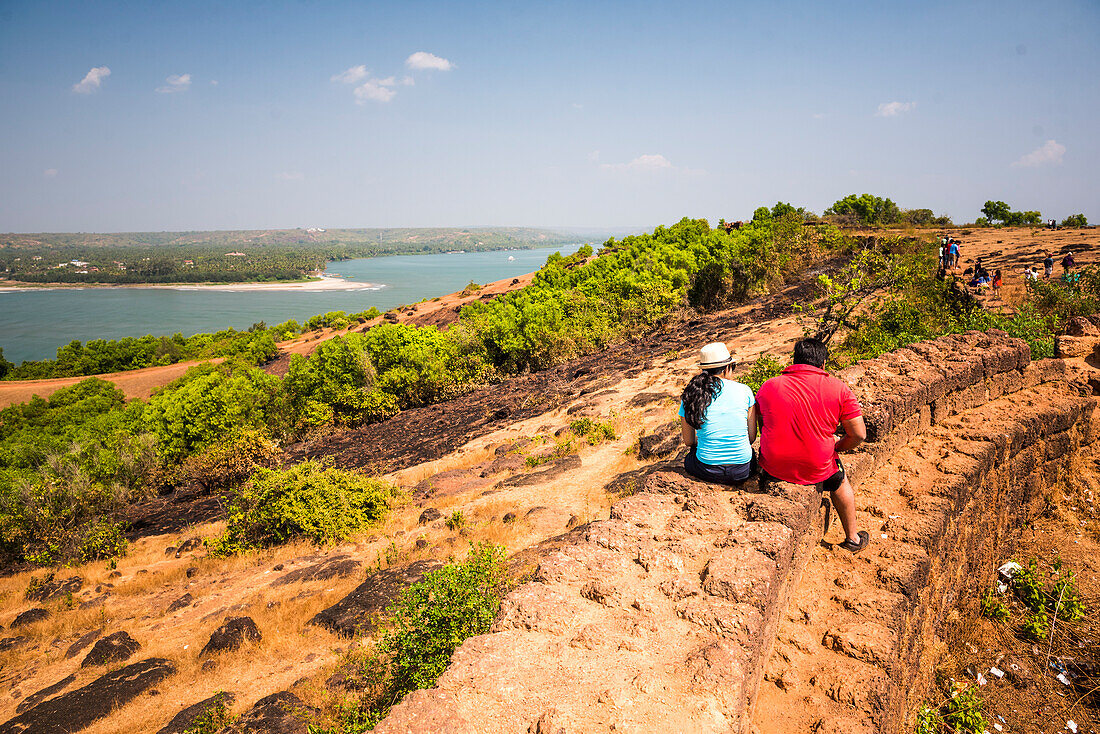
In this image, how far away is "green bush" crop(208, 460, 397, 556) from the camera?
452 inches

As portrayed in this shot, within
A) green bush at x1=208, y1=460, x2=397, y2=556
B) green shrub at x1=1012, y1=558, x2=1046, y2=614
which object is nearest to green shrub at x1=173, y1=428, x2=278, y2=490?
green bush at x1=208, y1=460, x2=397, y2=556

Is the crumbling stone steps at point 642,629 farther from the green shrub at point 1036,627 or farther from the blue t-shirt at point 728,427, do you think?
the green shrub at point 1036,627

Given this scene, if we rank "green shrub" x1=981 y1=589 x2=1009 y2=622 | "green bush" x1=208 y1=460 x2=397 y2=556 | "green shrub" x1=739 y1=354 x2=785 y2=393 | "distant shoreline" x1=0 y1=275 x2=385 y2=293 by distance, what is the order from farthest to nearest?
"distant shoreline" x1=0 y1=275 x2=385 y2=293 < "green bush" x1=208 y1=460 x2=397 y2=556 < "green shrub" x1=739 y1=354 x2=785 y2=393 < "green shrub" x1=981 y1=589 x2=1009 y2=622

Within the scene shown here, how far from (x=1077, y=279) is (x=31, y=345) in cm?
11797

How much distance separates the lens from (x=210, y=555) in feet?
38.3

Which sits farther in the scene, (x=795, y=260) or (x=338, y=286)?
(x=338, y=286)

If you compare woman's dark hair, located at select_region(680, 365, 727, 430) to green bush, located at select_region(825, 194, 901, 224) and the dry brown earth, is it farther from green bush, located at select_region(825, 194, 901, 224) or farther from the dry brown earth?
green bush, located at select_region(825, 194, 901, 224)

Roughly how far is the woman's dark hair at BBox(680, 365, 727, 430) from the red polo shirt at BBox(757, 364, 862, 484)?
16.5 inches

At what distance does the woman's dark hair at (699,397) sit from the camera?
454 centimetres

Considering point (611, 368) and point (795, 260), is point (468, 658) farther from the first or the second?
point (795, 260)

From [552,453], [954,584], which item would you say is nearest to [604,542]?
[954,584]

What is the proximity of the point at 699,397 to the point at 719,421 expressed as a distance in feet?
0.89

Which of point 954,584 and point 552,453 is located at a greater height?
point 954,584

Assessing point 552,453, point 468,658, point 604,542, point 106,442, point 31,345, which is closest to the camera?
point 468,658
